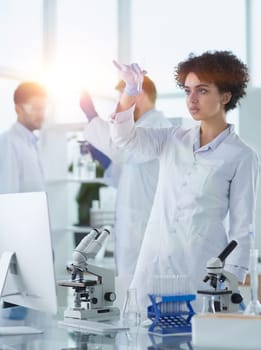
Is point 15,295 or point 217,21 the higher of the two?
point 217,21

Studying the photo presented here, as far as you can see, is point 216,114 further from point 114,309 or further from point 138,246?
point 138,246

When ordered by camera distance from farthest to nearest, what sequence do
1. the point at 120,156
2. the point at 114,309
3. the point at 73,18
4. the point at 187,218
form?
the point at 73,18 < the point at 120,156 < the point at 187,218 < the point at 114,309

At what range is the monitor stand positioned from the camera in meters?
1.84

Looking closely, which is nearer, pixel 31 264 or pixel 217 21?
pixel 31 264

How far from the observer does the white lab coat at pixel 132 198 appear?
3.54 m

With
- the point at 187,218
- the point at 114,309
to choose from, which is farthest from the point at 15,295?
the point at 187,218

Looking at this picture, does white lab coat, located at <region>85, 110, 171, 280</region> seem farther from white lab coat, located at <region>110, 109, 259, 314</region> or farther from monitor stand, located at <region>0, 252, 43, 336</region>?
monitor stand, located at <region>0, 252, 43, 336</region>

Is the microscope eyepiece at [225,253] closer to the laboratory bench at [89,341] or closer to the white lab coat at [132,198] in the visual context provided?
the laboratory bench at [89,341]

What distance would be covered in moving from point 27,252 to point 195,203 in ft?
2.46

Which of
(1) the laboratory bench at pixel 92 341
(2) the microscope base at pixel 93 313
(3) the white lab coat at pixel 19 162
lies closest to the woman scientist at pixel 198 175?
(2) the microscope base at pixel 93 313

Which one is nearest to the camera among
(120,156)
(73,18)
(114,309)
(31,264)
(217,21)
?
(31,264)

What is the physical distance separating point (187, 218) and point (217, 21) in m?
2.46

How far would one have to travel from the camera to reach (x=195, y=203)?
2.38 m

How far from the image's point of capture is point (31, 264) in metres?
1.85
